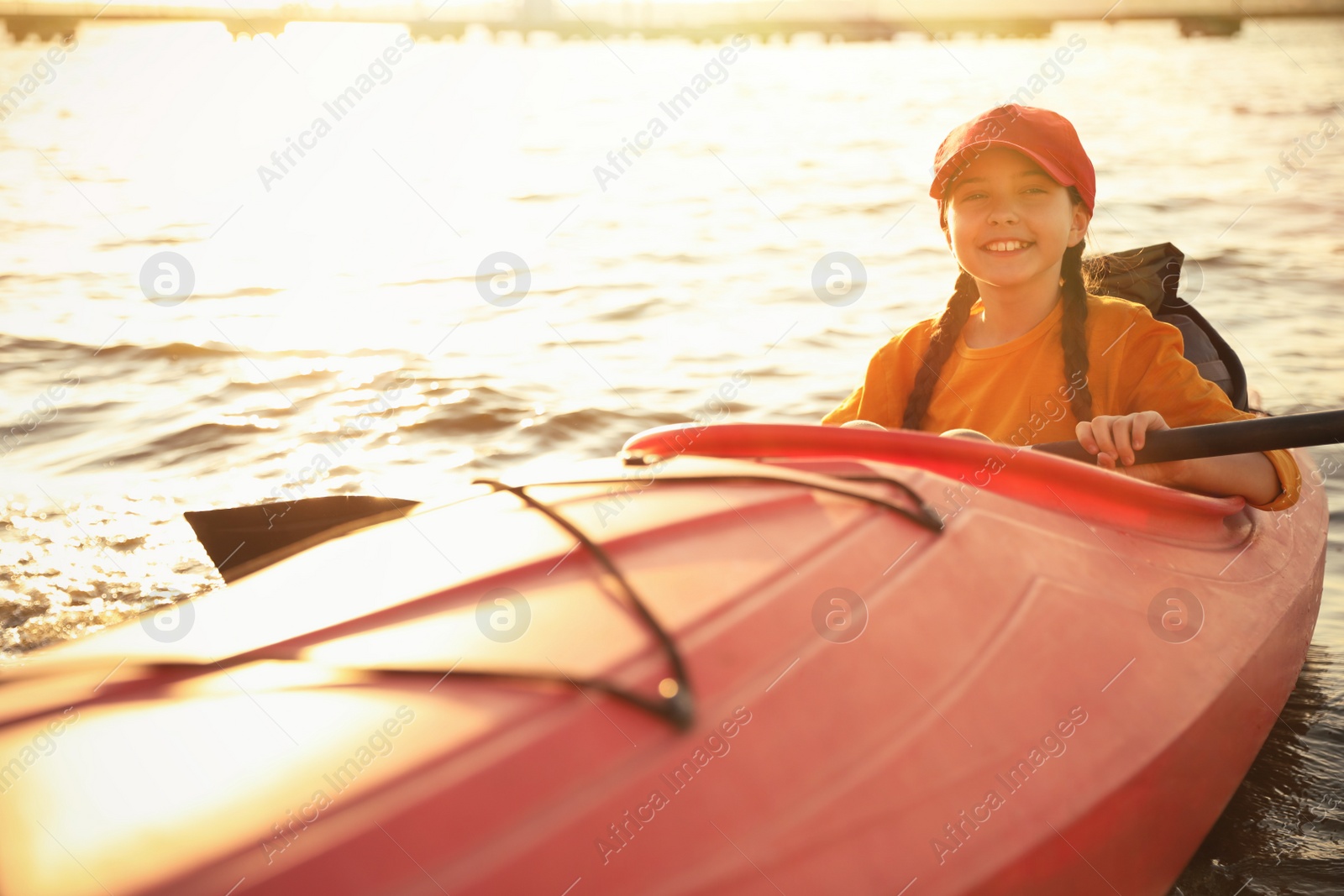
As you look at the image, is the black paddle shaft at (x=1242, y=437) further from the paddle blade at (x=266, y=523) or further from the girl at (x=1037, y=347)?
the paddle blade at (x=266, y=523)

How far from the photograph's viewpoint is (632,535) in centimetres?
164

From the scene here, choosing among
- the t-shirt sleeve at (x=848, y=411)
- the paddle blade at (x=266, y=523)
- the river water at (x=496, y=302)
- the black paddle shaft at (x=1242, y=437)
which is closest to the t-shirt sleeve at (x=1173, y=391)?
the black paddle shaft at (x=1242, y=437)

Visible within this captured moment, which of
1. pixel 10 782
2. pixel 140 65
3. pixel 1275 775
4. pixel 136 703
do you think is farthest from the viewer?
pixel 140 65

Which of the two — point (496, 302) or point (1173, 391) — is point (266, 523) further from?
point (496, 302)

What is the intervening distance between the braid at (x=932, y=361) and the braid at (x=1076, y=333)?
0.24 m

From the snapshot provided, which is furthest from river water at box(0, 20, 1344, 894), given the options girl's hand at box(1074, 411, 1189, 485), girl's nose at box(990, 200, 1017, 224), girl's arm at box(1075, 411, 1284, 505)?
girl's nose at box(990, 200, 1017, 224)

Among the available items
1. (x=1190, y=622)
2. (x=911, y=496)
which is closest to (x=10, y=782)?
(x=911, y=496)

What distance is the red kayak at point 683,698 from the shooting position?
1.16 meters

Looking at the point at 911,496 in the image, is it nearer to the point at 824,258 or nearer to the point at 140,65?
the point at 824,258

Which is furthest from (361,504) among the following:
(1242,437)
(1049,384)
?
(1242,437)

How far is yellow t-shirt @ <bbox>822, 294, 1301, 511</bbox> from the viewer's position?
2217 mm

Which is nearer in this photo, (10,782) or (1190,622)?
(10,782)

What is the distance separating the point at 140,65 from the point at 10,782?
143 feet

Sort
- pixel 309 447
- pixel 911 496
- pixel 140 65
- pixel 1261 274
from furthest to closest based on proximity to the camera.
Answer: pixel 140 65
pixel 1261 274
pixel 309 447
pixel 911 496
